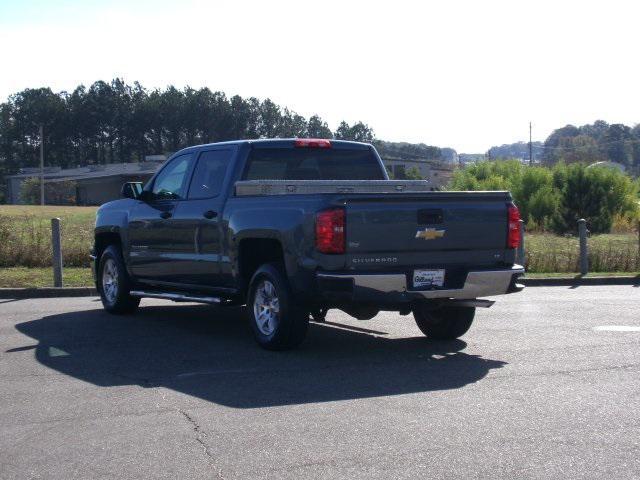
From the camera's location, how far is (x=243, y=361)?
352 inches

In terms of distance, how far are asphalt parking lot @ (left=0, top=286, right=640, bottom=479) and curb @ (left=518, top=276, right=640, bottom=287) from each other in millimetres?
5637

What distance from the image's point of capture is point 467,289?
9078 mm

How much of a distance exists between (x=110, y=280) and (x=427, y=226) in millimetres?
5299

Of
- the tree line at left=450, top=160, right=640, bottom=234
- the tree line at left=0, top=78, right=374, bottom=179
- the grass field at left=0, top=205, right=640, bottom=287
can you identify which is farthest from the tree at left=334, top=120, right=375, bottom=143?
the grass field at left=0, top=205, right=640, bottom=287

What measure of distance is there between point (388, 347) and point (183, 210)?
2.83 meters

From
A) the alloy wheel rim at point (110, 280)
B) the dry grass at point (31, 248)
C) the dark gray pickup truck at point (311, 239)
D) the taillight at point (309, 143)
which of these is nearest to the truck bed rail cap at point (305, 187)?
the dark gray pickup truck at point (311, 239)

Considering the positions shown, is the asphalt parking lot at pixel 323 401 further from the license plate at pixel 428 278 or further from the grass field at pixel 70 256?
the grass field at pixel 70 256

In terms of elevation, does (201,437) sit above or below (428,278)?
below

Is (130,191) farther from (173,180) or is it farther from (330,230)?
(330,230)

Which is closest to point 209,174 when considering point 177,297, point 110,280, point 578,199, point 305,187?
point 305,187

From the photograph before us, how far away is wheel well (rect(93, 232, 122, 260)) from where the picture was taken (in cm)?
1277

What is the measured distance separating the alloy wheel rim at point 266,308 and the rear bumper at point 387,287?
78 centimetres

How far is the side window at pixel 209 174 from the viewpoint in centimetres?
1053

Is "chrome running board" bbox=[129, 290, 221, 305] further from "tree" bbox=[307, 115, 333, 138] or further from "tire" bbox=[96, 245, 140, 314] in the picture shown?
"tree" bbox=[307, 115, 333, 138]
